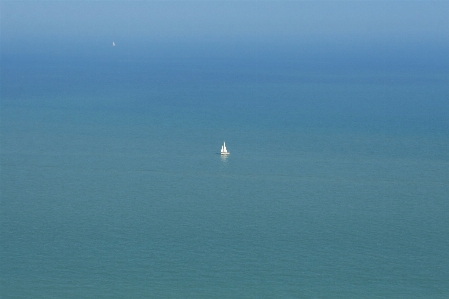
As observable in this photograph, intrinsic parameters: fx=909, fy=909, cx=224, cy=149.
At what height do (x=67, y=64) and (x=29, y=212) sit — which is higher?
(x=67, y=64)

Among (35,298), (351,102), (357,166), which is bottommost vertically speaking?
(35,298)

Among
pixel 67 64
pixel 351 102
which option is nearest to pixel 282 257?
pixel 351 102

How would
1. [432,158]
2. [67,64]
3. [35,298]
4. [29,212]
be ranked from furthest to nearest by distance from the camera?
[67,64] → [432,158] → [29,212] → [35,298]

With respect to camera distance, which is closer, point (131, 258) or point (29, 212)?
point (131, 258)

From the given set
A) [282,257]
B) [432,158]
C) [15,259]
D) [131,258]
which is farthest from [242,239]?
[432,158]

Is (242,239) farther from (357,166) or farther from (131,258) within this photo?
(357,166)

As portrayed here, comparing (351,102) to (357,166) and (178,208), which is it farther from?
(178,208)

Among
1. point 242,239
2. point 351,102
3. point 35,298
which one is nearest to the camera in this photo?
point 35,298
